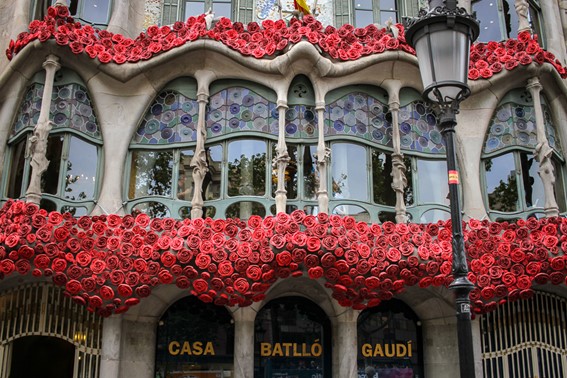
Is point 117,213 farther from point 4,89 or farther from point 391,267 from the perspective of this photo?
point 391,267

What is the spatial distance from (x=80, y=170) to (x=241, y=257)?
4157mm

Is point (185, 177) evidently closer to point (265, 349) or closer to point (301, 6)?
point (265, 349)

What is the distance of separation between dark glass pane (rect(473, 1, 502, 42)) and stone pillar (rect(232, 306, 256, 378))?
8.41 metres

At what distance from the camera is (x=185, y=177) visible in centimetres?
1327

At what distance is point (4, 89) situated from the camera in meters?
13.5

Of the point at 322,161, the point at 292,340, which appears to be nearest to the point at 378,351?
the point at 292,340

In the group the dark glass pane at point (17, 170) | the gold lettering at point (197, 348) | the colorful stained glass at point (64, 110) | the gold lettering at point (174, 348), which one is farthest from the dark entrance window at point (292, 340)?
the dark glass pane at point (17, 170)

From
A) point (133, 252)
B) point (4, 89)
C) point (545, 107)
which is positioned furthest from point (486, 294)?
point (4, 89)

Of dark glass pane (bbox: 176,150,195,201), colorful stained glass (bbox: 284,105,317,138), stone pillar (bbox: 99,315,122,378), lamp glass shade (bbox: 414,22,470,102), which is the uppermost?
colorful stained glass (bbox: 284,105,317,138)

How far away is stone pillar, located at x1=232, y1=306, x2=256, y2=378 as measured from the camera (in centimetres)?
1232

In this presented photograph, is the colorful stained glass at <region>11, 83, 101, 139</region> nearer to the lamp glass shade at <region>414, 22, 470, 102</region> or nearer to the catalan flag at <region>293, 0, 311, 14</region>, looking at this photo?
the catalan flag at <region>293, 0, 311, 14</region>

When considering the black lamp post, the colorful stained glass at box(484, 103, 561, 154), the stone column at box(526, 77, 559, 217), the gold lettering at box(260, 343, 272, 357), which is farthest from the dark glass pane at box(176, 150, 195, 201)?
the black lamp post

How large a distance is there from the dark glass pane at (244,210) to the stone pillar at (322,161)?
1185 mm

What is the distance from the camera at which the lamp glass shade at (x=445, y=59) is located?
6.11 m
